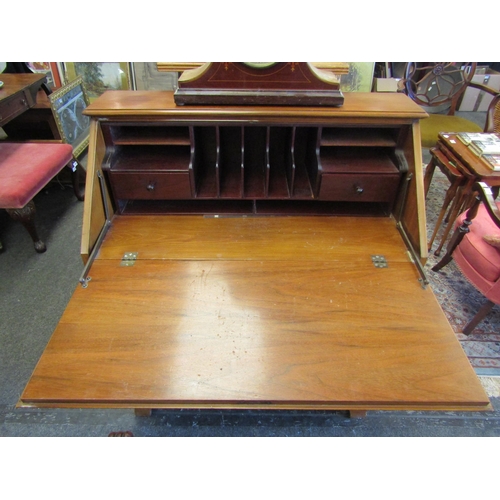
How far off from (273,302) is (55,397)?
0.61 meters

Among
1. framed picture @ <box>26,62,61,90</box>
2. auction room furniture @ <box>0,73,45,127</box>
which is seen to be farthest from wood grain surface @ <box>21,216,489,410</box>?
framed picture @ <box>26,62,61,90</box>

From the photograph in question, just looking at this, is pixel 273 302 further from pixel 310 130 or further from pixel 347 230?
pixel 310 130

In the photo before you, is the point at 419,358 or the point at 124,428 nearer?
the point at 419,358

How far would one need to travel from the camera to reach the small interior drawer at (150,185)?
1335 mm

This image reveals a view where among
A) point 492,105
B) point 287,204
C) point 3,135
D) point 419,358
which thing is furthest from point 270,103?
point 3,135

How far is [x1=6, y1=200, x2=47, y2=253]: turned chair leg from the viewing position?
6.49 feet

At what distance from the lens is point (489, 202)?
1.56m

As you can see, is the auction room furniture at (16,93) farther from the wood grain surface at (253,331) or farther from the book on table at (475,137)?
the book on table at (475,137)

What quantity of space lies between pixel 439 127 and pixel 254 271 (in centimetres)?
218

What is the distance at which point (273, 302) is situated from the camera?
3.50 ft

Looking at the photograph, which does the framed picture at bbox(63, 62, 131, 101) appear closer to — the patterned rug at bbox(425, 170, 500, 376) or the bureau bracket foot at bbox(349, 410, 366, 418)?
the patterned rug at bbox(425, 170, 500, 376)

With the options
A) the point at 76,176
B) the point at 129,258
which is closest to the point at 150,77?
the point at 76,176

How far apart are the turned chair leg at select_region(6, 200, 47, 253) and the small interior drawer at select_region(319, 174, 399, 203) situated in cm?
168

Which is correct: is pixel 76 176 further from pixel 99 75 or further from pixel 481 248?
pixel 481 248
